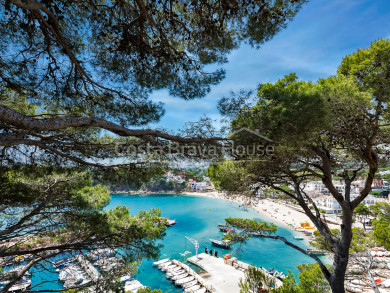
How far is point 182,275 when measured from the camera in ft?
38.2

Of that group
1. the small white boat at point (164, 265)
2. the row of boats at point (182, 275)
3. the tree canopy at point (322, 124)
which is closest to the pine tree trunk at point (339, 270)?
the tree canopy at point (322, 124)

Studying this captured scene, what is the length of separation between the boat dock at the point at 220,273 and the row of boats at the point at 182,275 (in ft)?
1.79

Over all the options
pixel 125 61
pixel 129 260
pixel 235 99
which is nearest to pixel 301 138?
pixel 235 99

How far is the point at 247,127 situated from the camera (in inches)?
93.4

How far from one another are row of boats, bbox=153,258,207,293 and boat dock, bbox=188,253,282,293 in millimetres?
545

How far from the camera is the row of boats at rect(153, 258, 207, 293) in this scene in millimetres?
10464

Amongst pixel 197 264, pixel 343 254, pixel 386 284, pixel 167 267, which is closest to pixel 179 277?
pixel 167 267

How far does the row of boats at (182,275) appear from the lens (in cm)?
1046

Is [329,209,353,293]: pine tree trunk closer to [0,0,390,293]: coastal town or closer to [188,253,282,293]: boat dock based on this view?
[0,0,390,293]: coastal town

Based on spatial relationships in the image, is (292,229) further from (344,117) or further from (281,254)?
(344,117)

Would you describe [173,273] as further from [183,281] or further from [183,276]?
[183,281]

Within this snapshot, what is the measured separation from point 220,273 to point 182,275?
2216mm

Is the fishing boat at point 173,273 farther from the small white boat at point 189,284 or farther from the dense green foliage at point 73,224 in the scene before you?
the dense green foliage at point 73,224

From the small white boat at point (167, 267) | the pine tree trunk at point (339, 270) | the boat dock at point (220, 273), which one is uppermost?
the pine tree trunk at point (339, 270)
